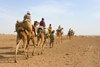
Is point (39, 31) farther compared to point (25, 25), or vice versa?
point (39, 31)

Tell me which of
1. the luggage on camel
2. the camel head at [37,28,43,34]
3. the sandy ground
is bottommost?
the sandy ground

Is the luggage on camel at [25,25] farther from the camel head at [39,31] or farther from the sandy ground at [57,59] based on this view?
the sandy ground at [57,59]

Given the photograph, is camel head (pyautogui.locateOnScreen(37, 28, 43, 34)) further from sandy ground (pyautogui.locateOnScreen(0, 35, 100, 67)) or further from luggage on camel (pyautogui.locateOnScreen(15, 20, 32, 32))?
sandy ground (pyautogui.locateOnScreen(0, 35, 100, 67))

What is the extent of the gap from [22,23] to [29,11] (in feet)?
6.26

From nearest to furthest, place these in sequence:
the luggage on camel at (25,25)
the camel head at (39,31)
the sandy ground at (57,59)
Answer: the sandy ground at (57,59) < the luggage on camel at (25,25) < the camel head at (39,31)

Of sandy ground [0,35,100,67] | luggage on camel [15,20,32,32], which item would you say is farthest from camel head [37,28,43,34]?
sandy ground [0,35,100,67]

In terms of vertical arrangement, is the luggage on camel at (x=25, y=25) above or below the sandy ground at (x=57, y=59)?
above

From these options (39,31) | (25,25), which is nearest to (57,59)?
(39,31)

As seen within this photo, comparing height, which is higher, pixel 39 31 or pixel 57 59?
pixel 39 31

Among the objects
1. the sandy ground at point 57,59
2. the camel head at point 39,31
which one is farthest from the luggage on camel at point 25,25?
the sandy ground at point 57,59

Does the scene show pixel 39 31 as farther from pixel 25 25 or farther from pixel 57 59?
pixel 57 59

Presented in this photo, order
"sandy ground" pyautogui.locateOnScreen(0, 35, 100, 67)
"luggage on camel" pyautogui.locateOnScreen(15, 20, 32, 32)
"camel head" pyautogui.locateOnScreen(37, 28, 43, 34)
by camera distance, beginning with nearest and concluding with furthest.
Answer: "sandy ground" pyautogui.locateOnScreen(0, 35, 100, 67) → "luggage on camel" pyautogui.locateOnScreen(15, 20, 32, 32) → "camel head" pyautogui.locateOnScreen(37, 28, 43, 34)

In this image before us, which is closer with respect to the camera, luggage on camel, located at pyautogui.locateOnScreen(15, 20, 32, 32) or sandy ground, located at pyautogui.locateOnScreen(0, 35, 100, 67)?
sandy ground, located at pyautogui.locateOnScreen(0, 35, 100, 67)

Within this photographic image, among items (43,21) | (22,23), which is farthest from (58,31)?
(22,23)
